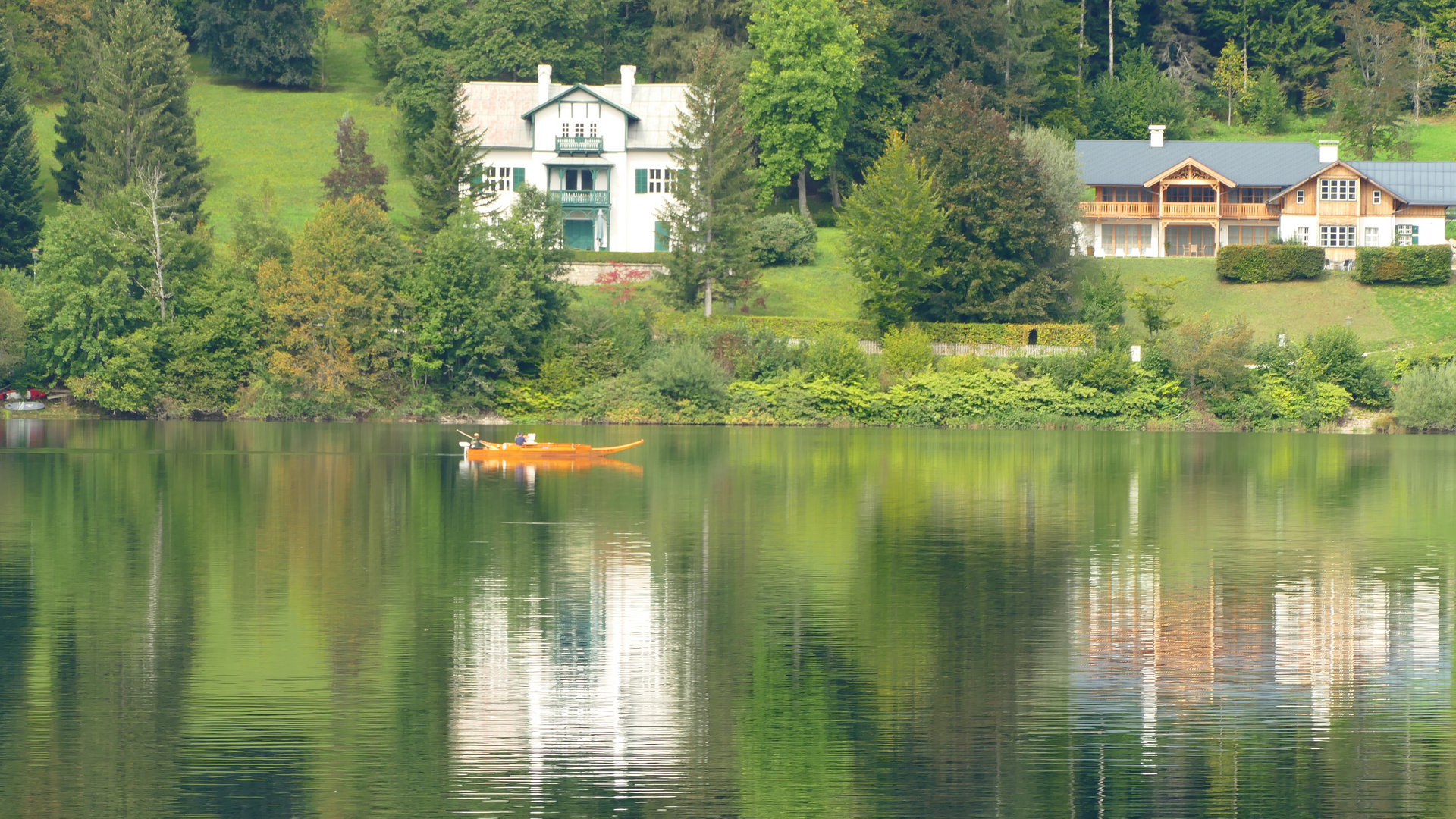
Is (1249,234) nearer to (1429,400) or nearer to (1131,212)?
(1131,212)

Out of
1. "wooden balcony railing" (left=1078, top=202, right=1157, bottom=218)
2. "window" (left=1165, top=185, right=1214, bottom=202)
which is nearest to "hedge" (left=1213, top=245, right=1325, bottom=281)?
"wooden balcony railing" (left=1078, top=202, right=1157, bottom=218)

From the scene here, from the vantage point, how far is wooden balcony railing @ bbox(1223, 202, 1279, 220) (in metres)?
97.1

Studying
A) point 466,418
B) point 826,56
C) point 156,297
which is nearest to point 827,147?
point 826,56

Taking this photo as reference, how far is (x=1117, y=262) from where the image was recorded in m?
92.4

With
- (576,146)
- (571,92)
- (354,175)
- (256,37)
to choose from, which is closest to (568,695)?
(354,175)

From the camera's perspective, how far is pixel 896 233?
77.8 m

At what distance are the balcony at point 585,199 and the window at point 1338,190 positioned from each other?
41143mm

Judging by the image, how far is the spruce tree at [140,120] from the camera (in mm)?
89562

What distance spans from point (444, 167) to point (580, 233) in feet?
58.0

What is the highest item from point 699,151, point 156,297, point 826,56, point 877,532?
point 826,56

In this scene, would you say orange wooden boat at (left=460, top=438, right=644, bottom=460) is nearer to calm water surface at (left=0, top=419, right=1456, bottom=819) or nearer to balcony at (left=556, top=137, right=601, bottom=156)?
calm water surface at (left=0, top=419, right=1456, bottom=819)

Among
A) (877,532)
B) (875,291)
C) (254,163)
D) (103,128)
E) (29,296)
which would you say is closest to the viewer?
(877,532)

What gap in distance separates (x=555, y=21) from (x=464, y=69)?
732 centimetres

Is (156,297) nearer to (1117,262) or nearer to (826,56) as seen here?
(826,56)
